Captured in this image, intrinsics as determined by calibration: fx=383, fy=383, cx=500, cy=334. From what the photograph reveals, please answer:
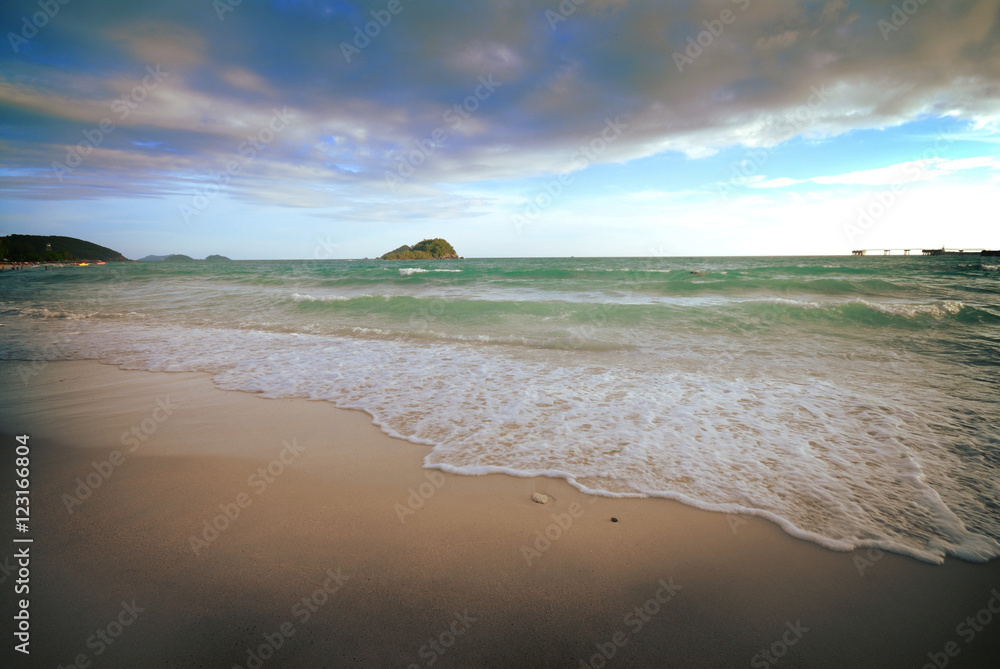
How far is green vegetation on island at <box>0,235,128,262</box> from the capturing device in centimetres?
7208

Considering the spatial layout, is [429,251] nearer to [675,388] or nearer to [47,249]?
[47,249]

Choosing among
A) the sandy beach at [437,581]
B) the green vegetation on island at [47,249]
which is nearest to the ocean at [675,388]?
the sandy beach at [437,581]

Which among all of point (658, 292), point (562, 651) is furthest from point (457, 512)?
point (658, 292)

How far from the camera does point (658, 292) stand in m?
17.3

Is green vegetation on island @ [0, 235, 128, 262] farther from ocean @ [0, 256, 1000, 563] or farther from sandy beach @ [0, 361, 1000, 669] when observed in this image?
sandy beach @ [0, 361, 1000, 669]

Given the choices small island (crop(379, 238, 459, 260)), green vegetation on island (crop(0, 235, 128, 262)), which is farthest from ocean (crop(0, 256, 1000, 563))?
green vegetation on island (crop(0, 235, 128, 262))

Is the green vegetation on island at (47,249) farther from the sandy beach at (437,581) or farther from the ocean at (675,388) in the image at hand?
the sandy beach at (437,581)

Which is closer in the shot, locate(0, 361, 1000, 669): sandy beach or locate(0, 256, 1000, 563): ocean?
locate(0, 361, 1000, 669): sandy beach

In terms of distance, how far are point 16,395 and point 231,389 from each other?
282 centimetres

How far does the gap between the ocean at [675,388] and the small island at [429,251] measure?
90.5 m

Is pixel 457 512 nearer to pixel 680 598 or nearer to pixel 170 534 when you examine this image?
pixel 680 598

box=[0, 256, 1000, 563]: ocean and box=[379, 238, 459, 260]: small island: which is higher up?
box=[379, 238, 459, 260]: small island

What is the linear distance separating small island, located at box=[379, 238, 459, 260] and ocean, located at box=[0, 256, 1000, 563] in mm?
90468

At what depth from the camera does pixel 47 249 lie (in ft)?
266
